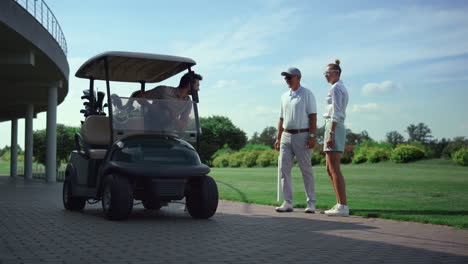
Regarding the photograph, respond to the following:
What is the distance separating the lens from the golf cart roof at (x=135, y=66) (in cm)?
854

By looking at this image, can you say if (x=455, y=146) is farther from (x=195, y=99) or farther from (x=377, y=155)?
(x=195, y=99)

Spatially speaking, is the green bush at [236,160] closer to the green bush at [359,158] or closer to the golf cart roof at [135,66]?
the green bush at [359,158]

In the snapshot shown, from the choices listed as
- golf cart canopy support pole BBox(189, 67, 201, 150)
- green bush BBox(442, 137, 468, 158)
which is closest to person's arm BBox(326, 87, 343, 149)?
golf cart canopy support pole BBox(189, 67, 201, 150)

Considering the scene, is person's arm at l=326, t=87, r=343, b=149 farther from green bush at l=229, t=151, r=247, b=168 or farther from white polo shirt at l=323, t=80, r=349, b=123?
green bush at l=229, t=151, r=247, b=168

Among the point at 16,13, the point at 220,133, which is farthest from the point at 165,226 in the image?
the point at 220,133

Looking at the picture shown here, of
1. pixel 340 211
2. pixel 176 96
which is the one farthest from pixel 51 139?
pixel 340 211

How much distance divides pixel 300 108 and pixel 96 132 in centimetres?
337

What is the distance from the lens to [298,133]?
349 inches

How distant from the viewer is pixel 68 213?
8930 millimetres

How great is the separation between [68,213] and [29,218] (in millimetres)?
944

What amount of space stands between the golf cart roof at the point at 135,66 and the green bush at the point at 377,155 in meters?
28.0

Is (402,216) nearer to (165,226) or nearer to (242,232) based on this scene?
(242,232)

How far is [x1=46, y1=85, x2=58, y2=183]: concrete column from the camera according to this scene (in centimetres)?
2431

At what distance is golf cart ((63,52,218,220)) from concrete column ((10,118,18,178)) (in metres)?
28.6
